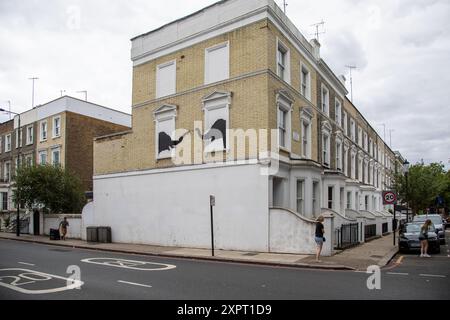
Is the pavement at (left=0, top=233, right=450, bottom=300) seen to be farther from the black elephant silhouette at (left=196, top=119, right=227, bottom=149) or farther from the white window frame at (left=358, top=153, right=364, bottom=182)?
the white window frame at (left=358, top=153, right=364, bottom=182)

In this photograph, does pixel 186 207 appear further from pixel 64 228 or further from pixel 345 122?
pixel 345 122

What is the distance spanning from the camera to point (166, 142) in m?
21.7

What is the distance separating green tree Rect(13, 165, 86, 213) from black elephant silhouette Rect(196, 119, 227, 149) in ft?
48.4

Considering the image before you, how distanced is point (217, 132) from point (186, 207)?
4.05 meters

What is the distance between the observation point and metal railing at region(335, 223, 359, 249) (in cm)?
1914

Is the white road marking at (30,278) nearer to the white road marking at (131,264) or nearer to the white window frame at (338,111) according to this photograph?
the white road marking at (131,264)

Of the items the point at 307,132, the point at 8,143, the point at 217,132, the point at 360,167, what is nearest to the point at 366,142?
the point at 360,167

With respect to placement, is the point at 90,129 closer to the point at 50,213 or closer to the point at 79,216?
the point at 50,213

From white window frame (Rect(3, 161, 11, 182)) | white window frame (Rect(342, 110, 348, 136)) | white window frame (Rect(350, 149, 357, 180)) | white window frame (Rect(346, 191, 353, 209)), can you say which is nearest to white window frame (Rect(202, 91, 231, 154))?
white window frame (Rect(346, 191, 353, 209))

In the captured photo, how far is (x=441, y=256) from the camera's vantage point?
55.8 ft

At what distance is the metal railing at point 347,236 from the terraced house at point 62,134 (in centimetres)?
2250
